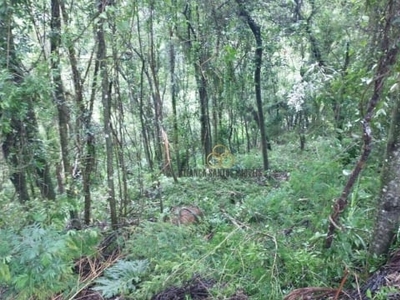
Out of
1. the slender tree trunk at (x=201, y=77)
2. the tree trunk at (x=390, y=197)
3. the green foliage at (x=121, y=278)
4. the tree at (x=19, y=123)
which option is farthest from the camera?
the slender tree trunk at (x=201, y=77)

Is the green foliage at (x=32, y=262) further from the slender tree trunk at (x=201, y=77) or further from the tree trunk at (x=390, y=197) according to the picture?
the slender tree trunk at (x=201, y=77)

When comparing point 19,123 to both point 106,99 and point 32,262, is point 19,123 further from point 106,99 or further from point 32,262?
point 32,262

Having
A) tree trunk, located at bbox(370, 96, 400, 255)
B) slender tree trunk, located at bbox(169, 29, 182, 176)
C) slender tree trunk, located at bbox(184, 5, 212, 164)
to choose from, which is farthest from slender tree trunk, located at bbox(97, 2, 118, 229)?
slender tree trunk, located at bbox(169, 29, 182, 176)

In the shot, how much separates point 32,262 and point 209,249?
134cm

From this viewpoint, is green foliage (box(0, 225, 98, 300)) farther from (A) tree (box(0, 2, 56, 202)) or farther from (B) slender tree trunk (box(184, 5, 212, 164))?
(B) slender tree trunk (box(184, 5, 212, 164))

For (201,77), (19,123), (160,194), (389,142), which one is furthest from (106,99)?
(201,77)

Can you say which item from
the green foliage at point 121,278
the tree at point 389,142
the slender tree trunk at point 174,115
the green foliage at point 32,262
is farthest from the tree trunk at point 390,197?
the slender tree trunk at point 174,115

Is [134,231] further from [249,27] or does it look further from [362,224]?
[249,27]

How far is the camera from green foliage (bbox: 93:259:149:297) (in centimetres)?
321

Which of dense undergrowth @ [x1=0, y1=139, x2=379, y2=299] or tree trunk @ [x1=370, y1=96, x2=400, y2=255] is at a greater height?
tree trunk @ [x1=370, y1=96, x2=400, y2=255]

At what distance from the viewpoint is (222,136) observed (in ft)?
38.0

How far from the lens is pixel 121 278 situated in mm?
3363

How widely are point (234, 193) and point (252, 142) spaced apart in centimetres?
756

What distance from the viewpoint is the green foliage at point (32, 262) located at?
2703 mm
